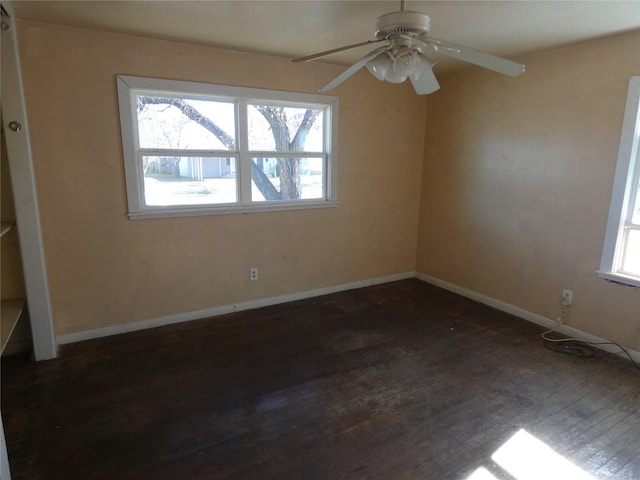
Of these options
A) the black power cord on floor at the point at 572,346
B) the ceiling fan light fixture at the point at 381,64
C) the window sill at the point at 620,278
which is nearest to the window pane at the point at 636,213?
the window sill at the point at 620,278

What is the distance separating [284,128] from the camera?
11.8 ft

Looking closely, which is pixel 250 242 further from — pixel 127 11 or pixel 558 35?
pixel 558 35

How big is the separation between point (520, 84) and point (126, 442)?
13.0 feet

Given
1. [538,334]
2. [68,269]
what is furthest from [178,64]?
[538,334]

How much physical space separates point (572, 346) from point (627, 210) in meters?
1.12

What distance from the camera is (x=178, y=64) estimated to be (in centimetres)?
299

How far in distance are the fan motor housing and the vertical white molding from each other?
2.24 metres

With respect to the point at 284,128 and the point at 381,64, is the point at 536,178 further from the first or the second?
the point at 284,128

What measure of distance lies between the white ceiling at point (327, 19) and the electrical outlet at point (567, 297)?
197 centimetres

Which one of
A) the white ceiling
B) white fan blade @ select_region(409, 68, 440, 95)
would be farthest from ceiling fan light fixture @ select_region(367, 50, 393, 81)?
the white ceiling

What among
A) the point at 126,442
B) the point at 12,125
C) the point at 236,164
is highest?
the point at 12,125

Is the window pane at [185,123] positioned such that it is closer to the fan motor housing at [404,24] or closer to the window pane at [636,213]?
the fan motor housing at [404,24]

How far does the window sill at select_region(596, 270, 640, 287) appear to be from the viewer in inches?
107

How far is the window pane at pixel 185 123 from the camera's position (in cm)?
303
